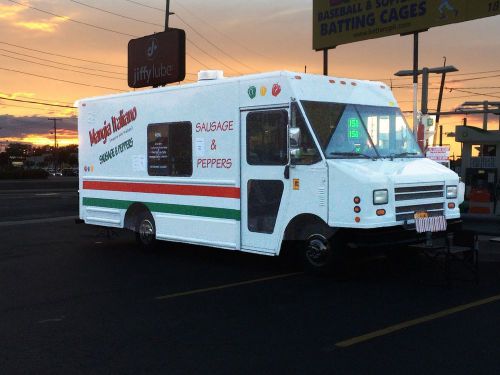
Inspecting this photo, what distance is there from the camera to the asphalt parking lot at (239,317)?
4867mm

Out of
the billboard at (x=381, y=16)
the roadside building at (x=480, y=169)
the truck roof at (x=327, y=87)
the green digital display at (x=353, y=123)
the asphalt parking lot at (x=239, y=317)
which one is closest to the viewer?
the asphalt parking lot at (x=239, y=317)

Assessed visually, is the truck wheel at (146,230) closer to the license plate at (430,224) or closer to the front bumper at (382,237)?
the front bumper at (382,237)

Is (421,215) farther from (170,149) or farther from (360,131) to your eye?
(170,149)

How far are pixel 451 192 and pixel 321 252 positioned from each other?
7.33 feet

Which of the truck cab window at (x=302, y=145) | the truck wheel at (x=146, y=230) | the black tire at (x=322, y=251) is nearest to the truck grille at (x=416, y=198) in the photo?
the black tire at (x=322, y=251)

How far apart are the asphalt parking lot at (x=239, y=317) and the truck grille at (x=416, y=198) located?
0.94 m

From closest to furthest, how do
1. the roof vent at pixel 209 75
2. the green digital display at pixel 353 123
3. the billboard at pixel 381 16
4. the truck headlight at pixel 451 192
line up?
the green digital display at pixel 353 123 → the truck headlight at pixel 451 192 → the roof vent at pixel 209 75 → the billboard at pixel 381 16

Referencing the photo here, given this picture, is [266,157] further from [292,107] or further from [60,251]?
[60,251]

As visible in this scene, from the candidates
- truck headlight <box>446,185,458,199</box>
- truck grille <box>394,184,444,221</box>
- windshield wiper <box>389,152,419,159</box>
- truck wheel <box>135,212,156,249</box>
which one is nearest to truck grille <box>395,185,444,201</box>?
truck grille <box>394,184,444,221</box>

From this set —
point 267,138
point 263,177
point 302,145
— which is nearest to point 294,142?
point 302,145

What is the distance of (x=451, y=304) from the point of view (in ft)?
22.2

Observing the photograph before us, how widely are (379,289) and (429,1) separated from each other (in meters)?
14.1

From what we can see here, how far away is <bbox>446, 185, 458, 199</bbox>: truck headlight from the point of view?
340 inches

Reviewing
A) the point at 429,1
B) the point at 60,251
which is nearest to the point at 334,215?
the point at 60,251
